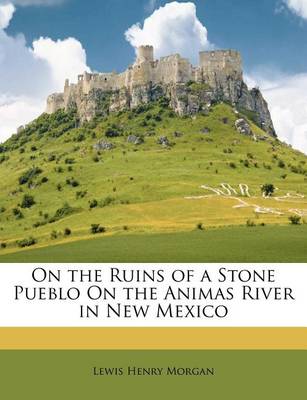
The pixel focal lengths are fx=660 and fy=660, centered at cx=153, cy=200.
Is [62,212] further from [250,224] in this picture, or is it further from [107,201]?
[250,224]

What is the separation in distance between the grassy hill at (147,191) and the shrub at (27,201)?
0.08 ft

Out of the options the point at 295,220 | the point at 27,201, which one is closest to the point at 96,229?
the point at 295,220

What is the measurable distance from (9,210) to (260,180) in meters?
59.0

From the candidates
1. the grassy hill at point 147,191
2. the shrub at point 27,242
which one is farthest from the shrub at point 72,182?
the shrub at point 27,242

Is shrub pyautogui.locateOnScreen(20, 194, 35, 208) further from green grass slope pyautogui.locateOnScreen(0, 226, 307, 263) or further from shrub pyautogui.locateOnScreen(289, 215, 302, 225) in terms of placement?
shrub pyautogui.locateOnScreen(289, 215, 302, 225)

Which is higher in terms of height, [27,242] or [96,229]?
Result: [96,229]

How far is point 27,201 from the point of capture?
154m

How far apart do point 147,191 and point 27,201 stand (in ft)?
98.2

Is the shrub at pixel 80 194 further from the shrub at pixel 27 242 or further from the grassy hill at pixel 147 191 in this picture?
the shrub at pixel 27 242

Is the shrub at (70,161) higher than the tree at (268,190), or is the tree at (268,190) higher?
the shrub at (70,161)

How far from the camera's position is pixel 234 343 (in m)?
38.2

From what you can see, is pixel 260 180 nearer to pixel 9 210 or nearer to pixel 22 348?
pixel 9 210

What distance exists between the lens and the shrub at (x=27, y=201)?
152 m

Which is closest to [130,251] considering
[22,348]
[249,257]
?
[249,257]
